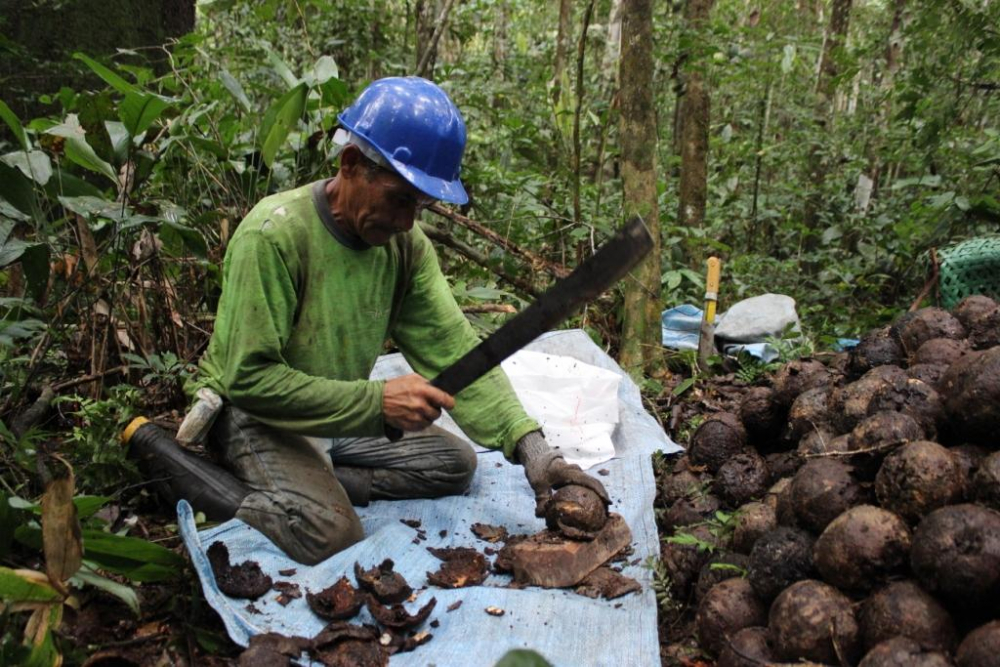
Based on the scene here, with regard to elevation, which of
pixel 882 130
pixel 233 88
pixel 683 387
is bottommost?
pixel 683 387

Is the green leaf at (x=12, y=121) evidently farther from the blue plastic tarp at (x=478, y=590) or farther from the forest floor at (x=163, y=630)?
the blue plastic tarp at (x=478, y=590)

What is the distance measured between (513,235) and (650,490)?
2434 mm

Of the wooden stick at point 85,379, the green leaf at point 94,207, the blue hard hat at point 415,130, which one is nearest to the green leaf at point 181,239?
the green leaf at point 94,207

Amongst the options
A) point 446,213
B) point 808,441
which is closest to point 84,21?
point 446,213

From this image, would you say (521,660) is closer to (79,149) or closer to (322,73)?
(79,149)

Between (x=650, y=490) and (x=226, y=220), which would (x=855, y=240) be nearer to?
(x=650, y=490)

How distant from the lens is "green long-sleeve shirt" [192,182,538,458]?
2.57 m

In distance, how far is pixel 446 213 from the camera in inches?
174

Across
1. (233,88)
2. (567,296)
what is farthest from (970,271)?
(233,88)

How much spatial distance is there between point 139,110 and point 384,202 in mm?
1247

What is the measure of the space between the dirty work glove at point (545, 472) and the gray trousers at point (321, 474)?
0.47 meters

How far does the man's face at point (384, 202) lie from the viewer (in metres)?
2.52

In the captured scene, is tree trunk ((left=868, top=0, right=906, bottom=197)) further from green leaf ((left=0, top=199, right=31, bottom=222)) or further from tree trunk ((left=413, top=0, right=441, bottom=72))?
green leaf ((left=0, top=199, right=31, bottom=222))

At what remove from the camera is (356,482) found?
3.21 m
